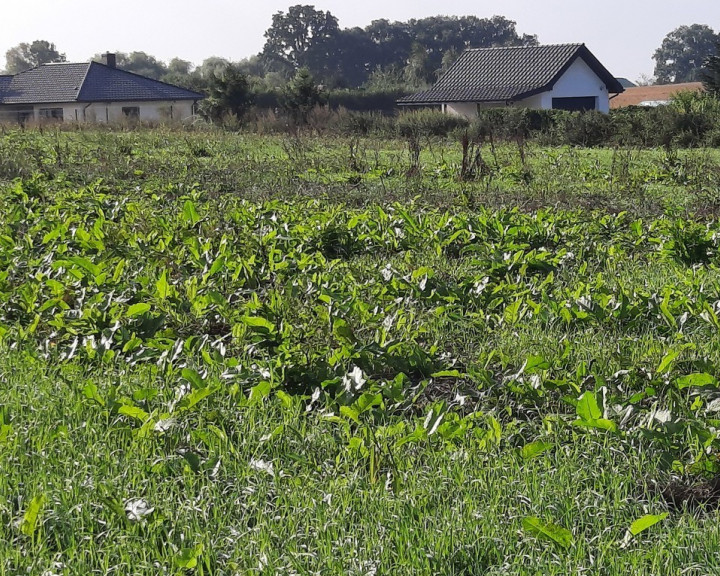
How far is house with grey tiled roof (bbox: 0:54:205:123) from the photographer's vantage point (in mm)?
48344

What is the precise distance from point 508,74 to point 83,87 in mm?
23551

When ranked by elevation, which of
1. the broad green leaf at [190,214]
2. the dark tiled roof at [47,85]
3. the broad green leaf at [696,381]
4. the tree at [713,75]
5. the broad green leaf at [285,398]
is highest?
the dark tiled roof at [47,85]

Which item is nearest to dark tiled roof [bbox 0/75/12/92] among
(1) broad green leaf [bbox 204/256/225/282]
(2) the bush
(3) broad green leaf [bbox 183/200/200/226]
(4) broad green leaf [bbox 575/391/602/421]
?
(2) the bush

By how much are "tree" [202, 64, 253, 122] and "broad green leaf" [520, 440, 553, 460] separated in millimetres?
33274

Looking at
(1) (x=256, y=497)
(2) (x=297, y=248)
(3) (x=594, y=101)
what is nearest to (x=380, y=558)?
(1) (x=256, y=497)

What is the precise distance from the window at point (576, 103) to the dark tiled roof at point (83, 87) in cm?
2135

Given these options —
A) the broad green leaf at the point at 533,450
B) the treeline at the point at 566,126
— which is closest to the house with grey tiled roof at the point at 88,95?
the treeline at the point at 566,126

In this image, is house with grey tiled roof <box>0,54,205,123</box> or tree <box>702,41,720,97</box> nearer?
tree <box>702,41,720,97</box>

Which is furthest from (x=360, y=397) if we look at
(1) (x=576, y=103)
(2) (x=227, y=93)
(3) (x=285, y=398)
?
(1) (x=576, y=103)

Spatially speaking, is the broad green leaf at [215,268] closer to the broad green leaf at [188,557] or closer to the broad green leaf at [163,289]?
the broad green leaf at [163,289]

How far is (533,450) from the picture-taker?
3.11 metres

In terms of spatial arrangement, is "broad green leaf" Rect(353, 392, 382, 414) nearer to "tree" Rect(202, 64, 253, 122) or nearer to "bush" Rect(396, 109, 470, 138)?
"bush" Rect(396, 109, 470, 138)

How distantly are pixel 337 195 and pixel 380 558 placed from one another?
8169 mm

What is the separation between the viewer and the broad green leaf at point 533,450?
3111 millimetres
